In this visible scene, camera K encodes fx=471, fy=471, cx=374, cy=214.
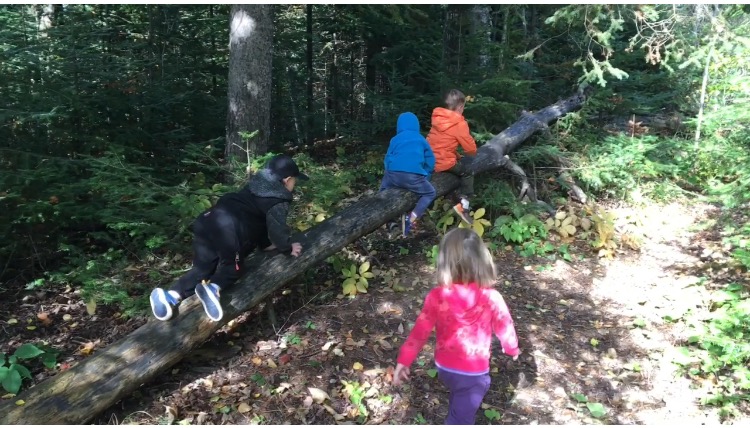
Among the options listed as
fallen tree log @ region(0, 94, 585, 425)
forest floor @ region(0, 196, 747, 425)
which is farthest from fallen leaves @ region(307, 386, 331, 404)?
fallen tree log @ region(0, 94, 585, 425)

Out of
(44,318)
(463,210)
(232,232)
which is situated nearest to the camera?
(232,232)

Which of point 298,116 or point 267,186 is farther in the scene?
point 298,116

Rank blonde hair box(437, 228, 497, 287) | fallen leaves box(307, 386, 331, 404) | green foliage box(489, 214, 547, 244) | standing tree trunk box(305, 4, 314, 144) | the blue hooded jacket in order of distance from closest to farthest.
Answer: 1. blonde hair box(437, 228, 497, 287)
2. fallen leaves box(307, 386, 331, 404)
3. the blue hooded jacket
4. green foliage box(489, 214, 547, 244)
5. standing tree trunk box(305, 4, 314, 144)

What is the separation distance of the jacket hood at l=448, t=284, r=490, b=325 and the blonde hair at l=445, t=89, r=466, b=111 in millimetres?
3776

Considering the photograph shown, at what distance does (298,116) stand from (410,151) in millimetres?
5901

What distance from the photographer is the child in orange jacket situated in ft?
20.4

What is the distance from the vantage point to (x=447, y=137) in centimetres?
636

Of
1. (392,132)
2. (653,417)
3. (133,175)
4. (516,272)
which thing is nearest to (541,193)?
(516,272)

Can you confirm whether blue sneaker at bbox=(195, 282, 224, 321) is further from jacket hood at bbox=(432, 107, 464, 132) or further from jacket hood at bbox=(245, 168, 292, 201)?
jacket hood at bbox=(432, 107, 464, 132)

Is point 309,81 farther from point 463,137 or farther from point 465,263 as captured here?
point 465,263

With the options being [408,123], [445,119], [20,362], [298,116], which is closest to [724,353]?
[445,119]

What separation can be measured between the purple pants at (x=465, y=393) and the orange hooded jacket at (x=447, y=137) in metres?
3.81

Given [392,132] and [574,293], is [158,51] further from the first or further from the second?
[574,293]

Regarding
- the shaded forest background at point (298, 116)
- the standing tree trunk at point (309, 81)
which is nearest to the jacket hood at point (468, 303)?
the shaded forest background at point (298, 116)
